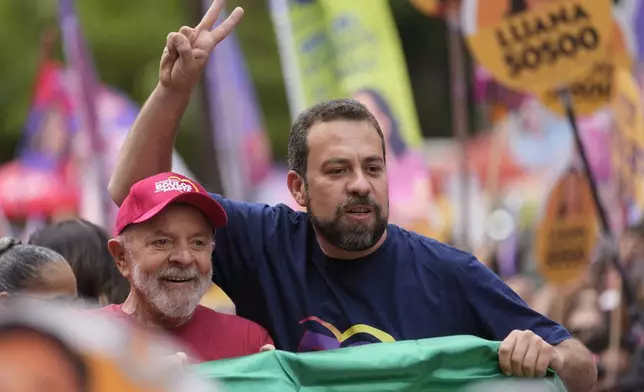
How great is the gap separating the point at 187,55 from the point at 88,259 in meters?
1.61

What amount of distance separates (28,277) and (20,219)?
15.9 m

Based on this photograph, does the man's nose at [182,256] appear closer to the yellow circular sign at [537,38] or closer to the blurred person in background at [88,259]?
the blurred person in background at [88,259]

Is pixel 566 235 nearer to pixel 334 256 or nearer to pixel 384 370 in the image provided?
pixel 334 256

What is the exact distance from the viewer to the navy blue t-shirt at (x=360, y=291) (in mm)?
3906

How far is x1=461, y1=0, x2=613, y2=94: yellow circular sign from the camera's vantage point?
8.27 m

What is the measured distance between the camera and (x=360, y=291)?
13.0 ft

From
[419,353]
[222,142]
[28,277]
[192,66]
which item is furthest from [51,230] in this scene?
[222,142]

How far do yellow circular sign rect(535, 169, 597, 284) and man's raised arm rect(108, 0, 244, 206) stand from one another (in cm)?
682

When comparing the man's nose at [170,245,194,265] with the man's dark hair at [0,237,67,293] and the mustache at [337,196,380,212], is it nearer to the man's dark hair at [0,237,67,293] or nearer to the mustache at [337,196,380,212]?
the mustache at [337,196,380,212]

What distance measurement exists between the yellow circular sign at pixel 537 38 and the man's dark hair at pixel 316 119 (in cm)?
445

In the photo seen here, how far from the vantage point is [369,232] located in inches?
153

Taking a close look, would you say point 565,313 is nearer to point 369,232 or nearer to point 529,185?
point 369,232

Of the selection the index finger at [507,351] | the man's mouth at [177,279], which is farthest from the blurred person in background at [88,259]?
the index finger at [507,351]

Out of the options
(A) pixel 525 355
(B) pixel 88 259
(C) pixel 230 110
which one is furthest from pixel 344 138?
(C) pixel 230 110
